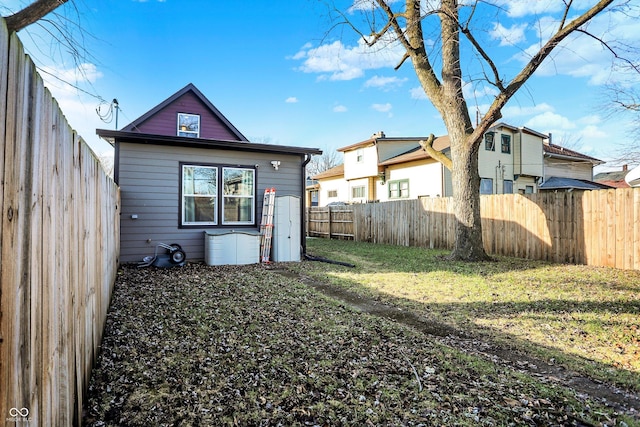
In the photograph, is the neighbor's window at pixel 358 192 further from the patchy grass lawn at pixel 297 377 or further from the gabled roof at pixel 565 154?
the patchy grass lawn at pixel 297 377

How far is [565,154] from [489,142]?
696 cm

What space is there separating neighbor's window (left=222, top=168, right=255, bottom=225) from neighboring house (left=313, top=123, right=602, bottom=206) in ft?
35.1

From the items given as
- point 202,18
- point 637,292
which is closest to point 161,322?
point 637,292

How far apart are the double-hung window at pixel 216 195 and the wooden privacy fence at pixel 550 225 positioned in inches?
236

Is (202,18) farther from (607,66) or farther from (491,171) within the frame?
(491,171)

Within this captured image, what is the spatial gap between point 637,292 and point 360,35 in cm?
776

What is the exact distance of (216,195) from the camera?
850 centimetres

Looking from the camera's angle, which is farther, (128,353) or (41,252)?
(128,353)

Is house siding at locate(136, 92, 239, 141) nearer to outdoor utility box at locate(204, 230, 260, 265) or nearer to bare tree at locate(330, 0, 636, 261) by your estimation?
outdoor utility box at locate(204, 230, 260, 265)

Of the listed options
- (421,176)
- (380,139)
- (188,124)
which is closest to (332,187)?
(380,139)

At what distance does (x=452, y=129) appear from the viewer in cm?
855

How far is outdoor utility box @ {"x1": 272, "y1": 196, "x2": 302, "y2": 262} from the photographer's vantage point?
8594mm

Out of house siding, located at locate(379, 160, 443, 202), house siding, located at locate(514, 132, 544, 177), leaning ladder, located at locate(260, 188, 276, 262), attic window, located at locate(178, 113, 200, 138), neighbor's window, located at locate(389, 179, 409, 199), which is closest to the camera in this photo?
leaning ladder, located at locate(260, 188, 276, 262)

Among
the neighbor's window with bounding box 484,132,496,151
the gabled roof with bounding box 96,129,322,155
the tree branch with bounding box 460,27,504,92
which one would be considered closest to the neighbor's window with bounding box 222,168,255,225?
the gabled roof with bounding box 96,129,322,155
